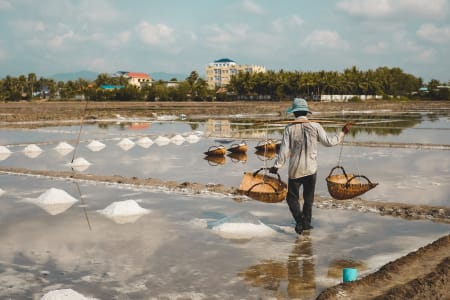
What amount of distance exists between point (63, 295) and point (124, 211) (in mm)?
3207

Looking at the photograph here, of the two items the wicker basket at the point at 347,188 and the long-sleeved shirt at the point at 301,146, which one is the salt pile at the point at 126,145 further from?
the long-sleeved shirt at the point at 301,146

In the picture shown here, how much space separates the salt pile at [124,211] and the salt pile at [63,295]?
2.92m

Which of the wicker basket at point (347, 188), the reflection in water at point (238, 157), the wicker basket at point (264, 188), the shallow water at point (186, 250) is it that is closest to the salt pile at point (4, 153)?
the reflection in water at point (238, 157)

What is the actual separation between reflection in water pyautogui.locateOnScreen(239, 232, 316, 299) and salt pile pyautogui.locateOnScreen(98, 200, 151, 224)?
2645mm

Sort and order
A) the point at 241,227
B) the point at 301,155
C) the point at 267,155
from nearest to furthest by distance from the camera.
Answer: the point at 301,155 < the point at 241,227 < the point at 267,155

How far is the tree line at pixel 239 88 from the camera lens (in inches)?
3051

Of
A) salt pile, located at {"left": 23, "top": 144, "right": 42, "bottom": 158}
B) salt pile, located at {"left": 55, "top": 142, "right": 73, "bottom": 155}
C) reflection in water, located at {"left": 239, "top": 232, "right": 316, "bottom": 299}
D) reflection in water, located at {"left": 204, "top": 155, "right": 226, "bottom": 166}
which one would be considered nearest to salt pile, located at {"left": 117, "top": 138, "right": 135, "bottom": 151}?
salt pile, located at {"left": 55, "top": 142, "right": 73, "bottom": 155}

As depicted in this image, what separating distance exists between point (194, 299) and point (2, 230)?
135 inches

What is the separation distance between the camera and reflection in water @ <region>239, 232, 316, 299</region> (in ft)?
14.0

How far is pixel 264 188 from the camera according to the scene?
6.27m

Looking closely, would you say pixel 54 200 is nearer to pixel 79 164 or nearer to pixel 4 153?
pixel 79 164

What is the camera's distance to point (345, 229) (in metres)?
6.30

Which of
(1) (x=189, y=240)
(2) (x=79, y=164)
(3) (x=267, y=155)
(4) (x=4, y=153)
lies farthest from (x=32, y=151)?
(1) (x=189, y=240)

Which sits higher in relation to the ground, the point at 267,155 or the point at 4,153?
the point at 4,153
